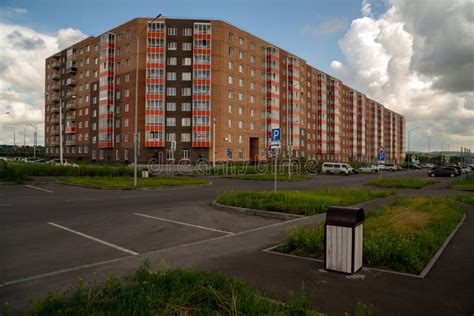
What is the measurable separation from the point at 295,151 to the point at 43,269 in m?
72.9

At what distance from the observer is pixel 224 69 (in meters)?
59.2

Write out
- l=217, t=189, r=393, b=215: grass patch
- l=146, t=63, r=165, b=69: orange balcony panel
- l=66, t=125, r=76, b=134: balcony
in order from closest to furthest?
l=217, t=189, r=393, b=215: grass patch
l=146, t=63, r=165, b=69: orange balcony panel
l=66, t=125, r=76, b=134: balcony

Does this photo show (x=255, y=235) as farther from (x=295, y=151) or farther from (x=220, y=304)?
(x=295, y=151)

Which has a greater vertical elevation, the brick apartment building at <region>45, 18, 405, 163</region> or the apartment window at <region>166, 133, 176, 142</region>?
the brick apartment building at <region>45, 18, 405, 163</region>

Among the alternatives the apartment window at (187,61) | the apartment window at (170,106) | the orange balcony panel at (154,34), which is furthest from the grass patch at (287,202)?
the orange balcony panel at (154,34)

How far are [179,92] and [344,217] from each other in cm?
5583

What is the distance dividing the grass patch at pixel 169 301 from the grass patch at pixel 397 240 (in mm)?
2349

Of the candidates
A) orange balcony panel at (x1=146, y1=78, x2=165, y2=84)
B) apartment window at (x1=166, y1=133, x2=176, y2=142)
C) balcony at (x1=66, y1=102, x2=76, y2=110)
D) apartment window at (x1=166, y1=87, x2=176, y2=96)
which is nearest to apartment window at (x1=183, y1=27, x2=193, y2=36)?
orange balcony panel at (x1=146, y1=78, x2=165, y2=84)

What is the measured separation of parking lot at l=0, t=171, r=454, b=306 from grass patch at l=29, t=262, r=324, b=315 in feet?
6.07

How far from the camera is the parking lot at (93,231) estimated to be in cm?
646

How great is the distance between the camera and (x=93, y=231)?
9.37 m

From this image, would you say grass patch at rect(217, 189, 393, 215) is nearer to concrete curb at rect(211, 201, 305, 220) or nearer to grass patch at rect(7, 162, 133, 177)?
concrete curb at rect(211, 201, 305, 220)

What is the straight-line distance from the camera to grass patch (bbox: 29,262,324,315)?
379 centimetres

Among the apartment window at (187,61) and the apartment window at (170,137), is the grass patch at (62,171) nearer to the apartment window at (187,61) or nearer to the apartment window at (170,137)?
the apartment window at (170,137)
